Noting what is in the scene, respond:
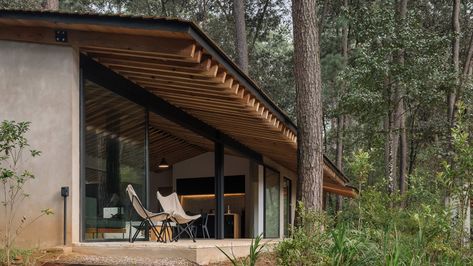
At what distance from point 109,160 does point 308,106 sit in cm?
265

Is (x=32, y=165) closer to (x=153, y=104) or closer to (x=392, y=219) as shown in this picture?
(x=153, y=104)

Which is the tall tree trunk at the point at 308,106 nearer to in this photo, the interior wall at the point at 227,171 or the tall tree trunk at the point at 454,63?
the interior wall at the point at 227,171

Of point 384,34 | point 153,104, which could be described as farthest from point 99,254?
point 384,34

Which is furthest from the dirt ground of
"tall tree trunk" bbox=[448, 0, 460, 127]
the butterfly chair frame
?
"tall tree trunk" bbox=[448, 0, 460, 127]

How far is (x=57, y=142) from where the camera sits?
6.43m

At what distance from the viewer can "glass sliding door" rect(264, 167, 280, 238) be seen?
49.5 feet

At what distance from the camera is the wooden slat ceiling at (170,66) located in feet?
A: 20.4

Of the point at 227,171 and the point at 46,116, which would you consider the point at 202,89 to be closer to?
the point at 46,116

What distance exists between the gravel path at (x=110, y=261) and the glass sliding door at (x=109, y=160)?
99cm

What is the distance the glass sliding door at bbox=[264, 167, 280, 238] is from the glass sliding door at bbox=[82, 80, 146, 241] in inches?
267

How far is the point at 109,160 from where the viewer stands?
7727 mm

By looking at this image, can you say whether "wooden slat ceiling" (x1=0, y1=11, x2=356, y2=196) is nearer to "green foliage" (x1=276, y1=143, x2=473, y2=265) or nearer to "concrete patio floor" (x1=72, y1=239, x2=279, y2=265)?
"concrete patio floor" (x1=72, y1=239, x2=279, y2=265)

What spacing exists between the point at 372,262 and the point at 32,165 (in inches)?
150

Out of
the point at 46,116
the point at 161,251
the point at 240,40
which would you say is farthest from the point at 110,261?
the point at 240,40
